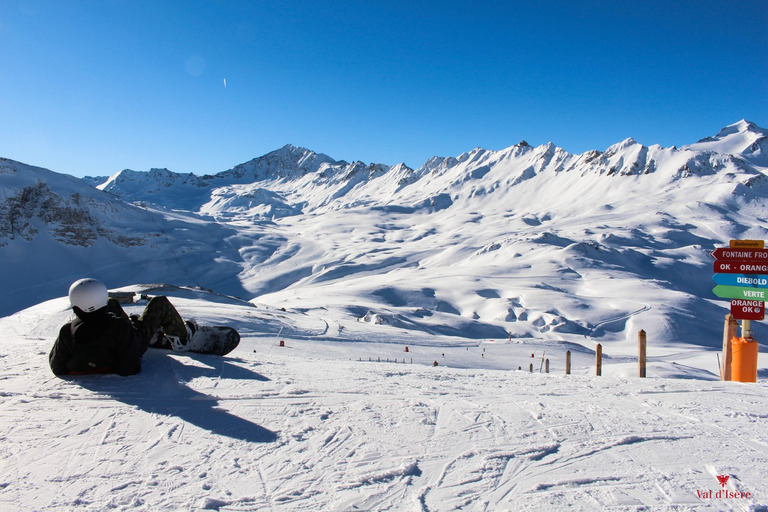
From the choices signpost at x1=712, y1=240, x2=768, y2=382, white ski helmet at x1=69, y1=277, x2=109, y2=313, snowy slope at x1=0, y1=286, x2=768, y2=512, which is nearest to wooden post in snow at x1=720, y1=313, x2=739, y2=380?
signpost at x1=712, y1=240, x2=768, y2=382

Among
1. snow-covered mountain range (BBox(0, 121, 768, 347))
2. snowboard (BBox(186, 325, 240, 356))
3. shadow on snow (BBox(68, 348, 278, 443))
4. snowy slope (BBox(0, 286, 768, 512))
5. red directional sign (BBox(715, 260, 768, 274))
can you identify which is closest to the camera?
snowy slope (BBox(0, 286, 768, 512))

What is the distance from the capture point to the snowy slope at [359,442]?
3.12 meters

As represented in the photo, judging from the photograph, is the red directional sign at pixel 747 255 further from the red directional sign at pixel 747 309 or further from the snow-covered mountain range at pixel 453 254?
the snow-covered mountain range at pixel 453 254

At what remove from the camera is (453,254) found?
87375 mm

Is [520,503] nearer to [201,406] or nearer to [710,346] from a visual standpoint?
[201,406]

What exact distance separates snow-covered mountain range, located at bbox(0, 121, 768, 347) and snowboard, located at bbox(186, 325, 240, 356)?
66.7ft

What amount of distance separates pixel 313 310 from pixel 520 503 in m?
33.7

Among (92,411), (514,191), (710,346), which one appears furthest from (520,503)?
(514,191)

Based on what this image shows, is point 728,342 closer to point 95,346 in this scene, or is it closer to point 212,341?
point 212,341

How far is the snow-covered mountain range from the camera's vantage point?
46.9 meters

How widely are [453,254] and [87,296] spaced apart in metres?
84.0

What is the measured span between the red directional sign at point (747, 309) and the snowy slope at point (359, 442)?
2.74 metres

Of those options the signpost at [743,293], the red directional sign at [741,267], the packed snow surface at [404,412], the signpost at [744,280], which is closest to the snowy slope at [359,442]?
the packed snow surface at [404,412]

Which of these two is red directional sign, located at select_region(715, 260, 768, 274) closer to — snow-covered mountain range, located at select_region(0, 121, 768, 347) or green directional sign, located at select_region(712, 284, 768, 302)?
green directional sign, located at select_region(712, 284, 768, 302)
